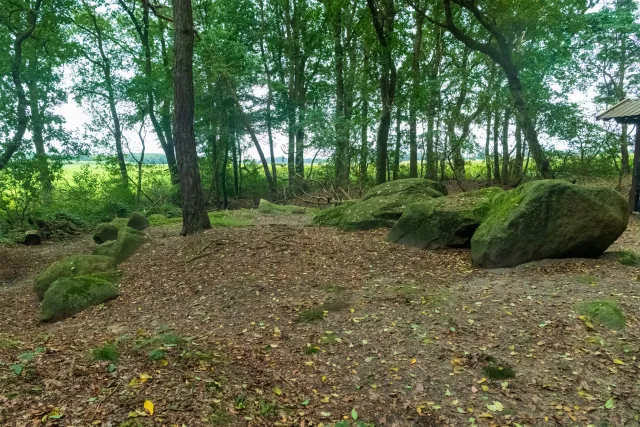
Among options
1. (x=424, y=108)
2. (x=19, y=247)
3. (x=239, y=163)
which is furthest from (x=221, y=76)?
(x=19, y=247)

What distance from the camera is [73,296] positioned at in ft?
19.4

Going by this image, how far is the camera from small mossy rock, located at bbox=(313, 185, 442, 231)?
956cm

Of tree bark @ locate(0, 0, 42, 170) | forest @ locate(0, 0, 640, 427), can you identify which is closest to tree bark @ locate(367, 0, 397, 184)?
forest @ locate(0, 0, 640, 427)

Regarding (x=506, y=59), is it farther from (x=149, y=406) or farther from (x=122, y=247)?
(x=149, y=406)

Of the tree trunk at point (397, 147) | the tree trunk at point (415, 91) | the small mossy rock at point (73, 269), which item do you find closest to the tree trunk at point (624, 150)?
the tree trunk at point (415, 91)

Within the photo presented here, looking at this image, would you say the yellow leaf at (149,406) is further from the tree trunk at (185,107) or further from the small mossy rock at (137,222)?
the small mossy rock at (137,222)

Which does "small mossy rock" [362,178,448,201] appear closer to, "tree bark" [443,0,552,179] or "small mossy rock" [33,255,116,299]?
"tree bark" [443,0,552,179]

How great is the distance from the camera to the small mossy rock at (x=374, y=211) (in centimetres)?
956

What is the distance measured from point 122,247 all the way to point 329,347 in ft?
18.8

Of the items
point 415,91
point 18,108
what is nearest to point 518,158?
point 415,91

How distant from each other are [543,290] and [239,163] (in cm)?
1805

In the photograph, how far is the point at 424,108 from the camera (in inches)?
613

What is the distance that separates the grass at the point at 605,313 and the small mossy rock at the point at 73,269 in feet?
22.7

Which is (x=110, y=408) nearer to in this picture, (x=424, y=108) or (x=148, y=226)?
(x=148, y=226)
